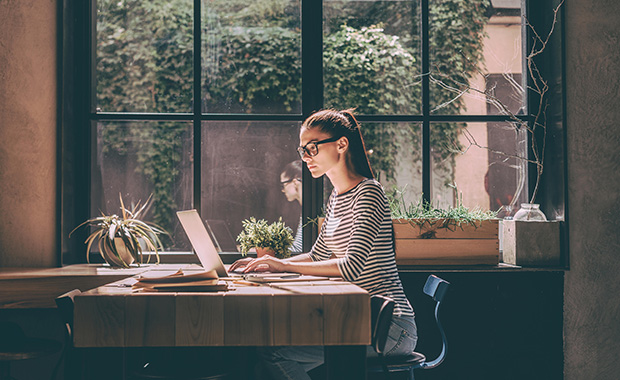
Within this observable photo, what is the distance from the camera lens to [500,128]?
360 centimetres

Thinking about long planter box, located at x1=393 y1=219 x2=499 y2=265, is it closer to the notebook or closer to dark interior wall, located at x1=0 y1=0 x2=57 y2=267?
the notebook

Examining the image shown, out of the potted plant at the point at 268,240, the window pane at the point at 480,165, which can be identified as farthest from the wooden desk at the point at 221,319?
the window pane at the point at 480,165

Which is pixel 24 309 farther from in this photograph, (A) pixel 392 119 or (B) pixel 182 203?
(A) pixel 392 119

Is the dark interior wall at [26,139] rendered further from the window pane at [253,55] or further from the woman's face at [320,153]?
the woman's face at [320,153]

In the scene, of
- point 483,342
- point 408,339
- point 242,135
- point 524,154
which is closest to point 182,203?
point 242,135

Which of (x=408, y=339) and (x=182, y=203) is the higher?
(x=182, y=203)

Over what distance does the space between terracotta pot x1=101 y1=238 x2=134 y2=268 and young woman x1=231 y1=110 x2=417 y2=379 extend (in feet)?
2.91

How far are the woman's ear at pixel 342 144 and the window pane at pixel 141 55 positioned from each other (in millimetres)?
1303

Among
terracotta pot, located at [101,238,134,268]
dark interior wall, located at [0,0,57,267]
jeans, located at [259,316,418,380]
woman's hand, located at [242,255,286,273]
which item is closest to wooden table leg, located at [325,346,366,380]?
jeans, located at [259,316,418,380]

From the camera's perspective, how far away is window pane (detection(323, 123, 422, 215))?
139 inches

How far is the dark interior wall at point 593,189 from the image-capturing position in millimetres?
3281

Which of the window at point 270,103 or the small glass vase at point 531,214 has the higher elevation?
the window at point 270,103

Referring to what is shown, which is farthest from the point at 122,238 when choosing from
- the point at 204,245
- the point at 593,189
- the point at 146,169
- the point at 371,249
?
the point at 593,189

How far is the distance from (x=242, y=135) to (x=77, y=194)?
42.9 inches
